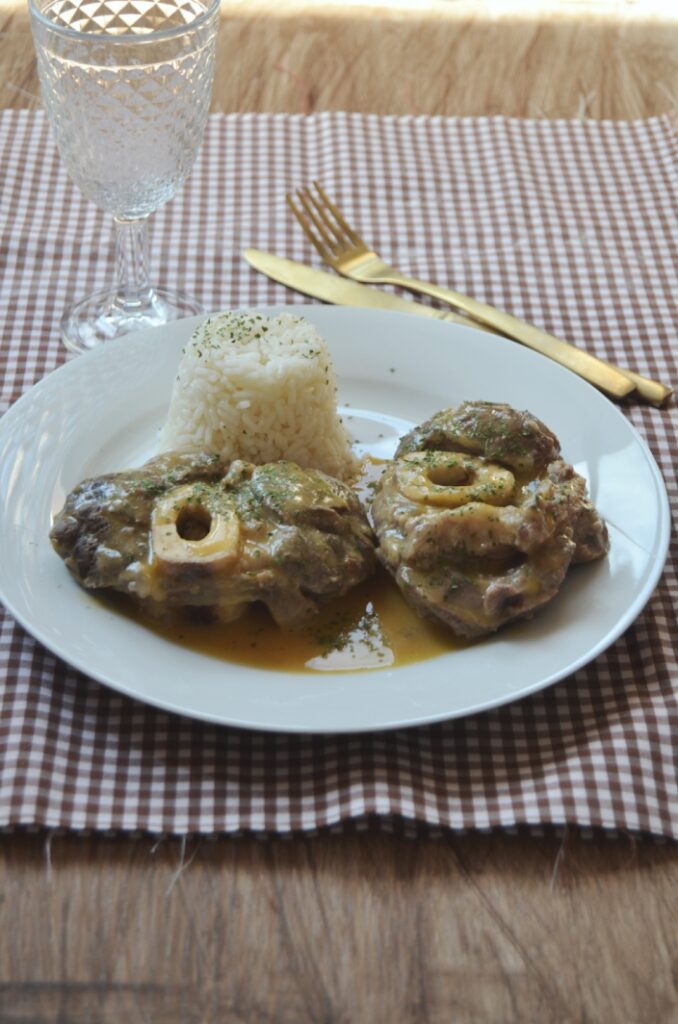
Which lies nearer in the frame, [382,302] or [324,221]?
[382,302]

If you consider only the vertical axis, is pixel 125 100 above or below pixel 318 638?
above

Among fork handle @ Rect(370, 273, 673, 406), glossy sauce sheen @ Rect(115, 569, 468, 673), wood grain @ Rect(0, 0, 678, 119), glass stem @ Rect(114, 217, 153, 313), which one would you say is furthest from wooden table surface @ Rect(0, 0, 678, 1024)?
wood grain @ Rect(0, 0, 678, 119)

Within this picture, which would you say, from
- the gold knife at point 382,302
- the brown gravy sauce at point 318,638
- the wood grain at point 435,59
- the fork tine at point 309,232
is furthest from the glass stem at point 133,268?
the brown gravy sauce at point 318,638

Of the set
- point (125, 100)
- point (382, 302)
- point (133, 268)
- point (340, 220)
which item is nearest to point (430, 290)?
point (382, 302)

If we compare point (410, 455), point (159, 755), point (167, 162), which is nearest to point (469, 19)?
point (167, 162)

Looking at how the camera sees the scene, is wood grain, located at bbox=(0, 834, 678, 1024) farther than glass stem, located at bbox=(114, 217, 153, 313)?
No

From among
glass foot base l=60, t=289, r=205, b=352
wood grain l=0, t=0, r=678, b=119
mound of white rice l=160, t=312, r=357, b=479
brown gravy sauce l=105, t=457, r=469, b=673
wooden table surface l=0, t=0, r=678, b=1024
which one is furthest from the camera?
wood grain l=0, t=0, r=678, b=119

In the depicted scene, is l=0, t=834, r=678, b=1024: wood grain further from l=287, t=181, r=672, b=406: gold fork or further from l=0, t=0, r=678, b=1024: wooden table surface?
l=287, t=181, r=672, b=406: gold fork

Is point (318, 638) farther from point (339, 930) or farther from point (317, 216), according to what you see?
point (317, 216)

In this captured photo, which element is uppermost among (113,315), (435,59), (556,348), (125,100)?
(125,100)
